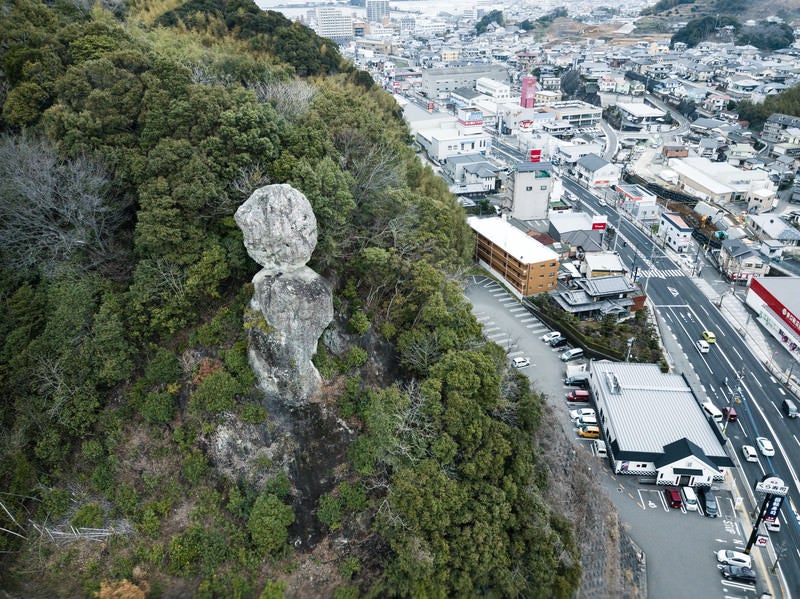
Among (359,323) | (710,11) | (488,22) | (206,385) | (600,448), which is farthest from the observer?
(488,22)

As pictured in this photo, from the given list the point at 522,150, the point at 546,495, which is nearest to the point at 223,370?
the point at 546,495

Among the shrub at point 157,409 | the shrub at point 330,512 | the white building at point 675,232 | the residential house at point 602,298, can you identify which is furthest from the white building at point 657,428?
the white building at point 675,232

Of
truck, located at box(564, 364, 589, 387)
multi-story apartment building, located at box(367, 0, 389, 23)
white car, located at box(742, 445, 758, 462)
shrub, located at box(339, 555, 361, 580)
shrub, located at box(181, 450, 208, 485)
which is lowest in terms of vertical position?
white car, located at box(742, 445, 758, 462)

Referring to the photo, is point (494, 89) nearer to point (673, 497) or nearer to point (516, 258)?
point (516, 258)

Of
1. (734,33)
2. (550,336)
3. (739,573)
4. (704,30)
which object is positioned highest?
(704,30)

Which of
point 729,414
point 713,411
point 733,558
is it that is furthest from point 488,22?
point 733,558

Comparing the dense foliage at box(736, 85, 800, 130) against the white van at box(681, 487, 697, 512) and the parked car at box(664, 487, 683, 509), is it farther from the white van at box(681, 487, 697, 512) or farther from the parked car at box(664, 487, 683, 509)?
the parked car at box(664, 487, 683, 509)

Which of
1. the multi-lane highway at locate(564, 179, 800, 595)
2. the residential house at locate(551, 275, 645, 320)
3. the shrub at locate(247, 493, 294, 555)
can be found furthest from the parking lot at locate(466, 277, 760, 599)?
the shrub at locate(247, 493, 294, 555)
